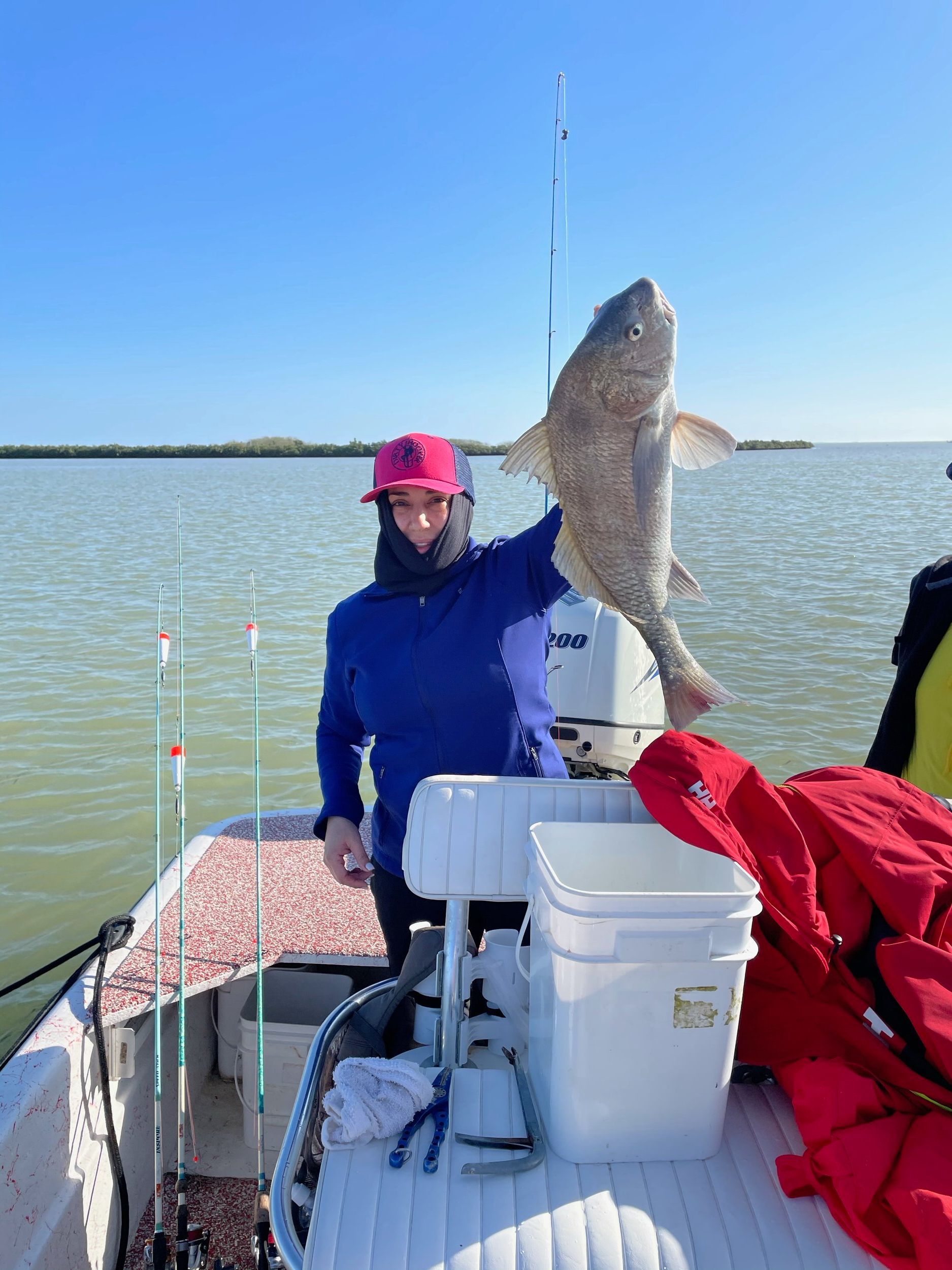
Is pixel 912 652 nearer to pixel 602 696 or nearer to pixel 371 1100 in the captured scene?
pixel 602 696

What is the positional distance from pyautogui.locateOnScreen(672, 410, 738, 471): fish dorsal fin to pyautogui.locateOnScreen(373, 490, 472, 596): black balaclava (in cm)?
65

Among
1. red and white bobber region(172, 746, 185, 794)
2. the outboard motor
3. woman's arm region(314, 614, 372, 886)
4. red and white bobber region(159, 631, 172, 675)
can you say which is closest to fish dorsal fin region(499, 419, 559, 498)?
woman's arm region(314, 614, 372, 886)

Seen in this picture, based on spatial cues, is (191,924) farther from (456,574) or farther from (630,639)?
(630,639)

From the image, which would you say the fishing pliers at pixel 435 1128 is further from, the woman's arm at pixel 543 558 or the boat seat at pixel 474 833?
the woman's arm at pixel 543 558

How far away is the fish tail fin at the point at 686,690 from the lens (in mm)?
Answer: 2004

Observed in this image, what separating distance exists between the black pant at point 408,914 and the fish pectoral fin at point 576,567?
0.99 m

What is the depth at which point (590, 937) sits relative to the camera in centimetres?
144

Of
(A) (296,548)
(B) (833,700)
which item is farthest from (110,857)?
(A) (296,548)

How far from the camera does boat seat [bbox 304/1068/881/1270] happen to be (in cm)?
132

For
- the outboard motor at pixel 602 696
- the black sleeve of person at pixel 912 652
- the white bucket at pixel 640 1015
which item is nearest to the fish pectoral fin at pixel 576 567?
the white bucket at pixel 640 1015

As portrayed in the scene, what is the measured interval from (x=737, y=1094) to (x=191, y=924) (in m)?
2.26

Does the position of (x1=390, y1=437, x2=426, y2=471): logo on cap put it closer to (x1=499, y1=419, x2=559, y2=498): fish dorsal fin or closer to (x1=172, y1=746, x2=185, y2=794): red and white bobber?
(x1=499, y1=419, x2=559, y2=498): fish dorsal fin

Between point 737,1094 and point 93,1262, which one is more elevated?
point 737,1094

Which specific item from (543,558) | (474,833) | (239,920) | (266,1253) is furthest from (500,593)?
(239,920)
